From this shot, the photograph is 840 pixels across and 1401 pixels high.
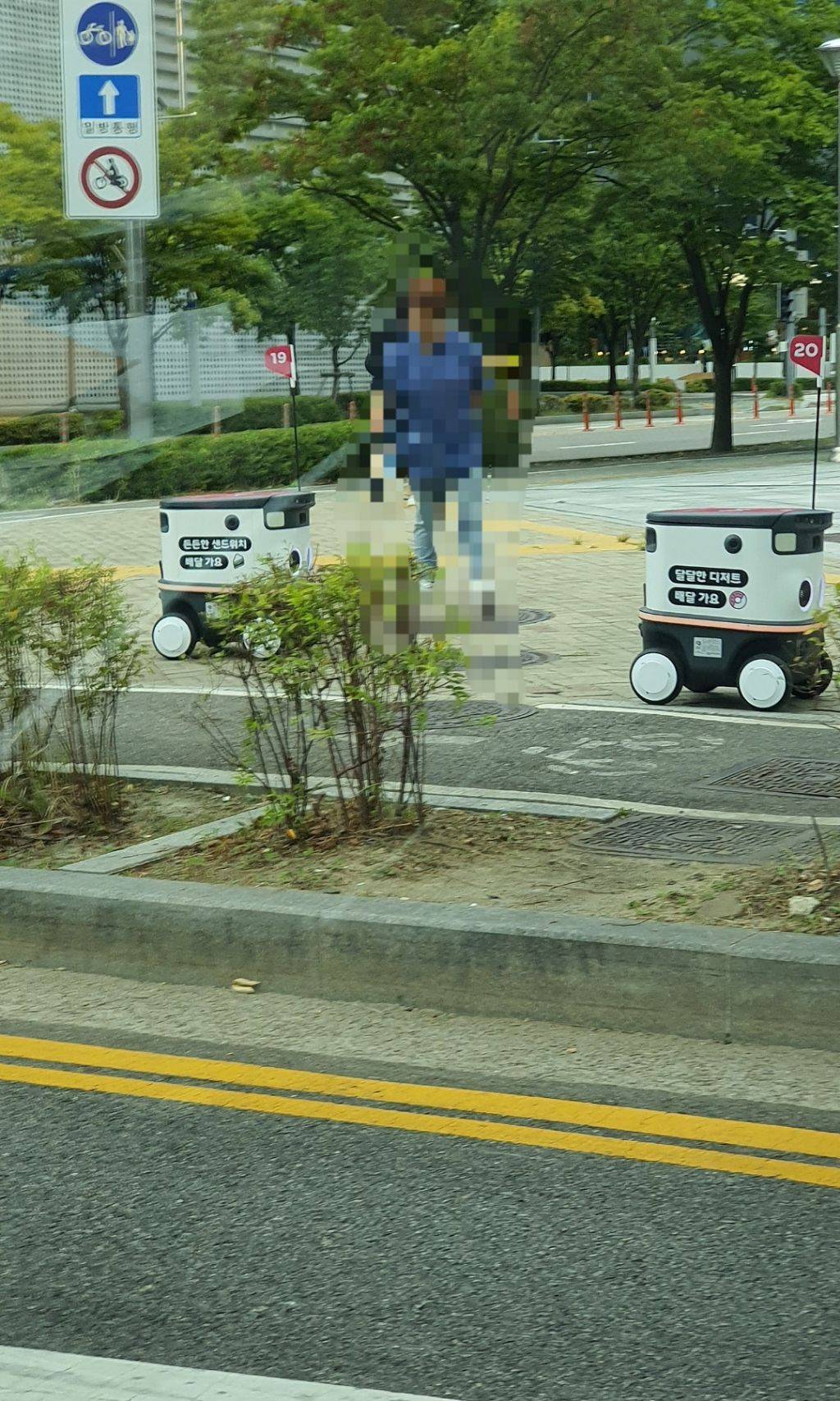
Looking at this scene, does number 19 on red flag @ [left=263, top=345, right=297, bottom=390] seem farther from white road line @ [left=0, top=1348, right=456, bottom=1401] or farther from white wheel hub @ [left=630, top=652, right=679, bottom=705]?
white road line @ [left=0, top=1348, right=456, bottom=1401]

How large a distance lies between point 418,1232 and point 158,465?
6929 millimetres

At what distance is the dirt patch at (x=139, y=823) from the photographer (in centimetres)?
646

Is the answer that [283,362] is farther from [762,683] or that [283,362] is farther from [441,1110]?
[762,683]

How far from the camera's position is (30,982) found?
5504mm

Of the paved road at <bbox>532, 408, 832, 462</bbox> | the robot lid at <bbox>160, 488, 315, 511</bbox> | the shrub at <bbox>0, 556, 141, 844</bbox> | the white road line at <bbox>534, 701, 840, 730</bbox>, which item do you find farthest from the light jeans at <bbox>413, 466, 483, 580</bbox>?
the robot lid at <bbox>160, 488, 315, 511</bbox>

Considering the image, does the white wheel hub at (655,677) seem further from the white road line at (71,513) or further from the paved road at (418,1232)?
the paved road at (418,1232)

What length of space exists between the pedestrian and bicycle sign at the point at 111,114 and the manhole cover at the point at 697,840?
294 centimetres

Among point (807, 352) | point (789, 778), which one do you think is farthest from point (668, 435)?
point (789, 778)

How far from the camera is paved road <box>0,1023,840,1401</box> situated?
3117mm

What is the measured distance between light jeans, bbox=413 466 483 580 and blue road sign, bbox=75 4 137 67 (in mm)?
2071

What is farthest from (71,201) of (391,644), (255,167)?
(391,644)

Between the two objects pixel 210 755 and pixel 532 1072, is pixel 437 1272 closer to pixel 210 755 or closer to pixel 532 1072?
pixel 532 1072

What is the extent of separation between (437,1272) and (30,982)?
2.42 meters

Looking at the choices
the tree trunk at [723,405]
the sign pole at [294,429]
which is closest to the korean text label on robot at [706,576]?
the sign pole at [294,429]
